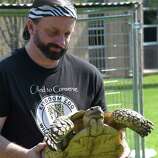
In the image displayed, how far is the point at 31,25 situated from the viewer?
123 inches

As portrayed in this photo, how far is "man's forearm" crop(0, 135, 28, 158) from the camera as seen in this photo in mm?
2982

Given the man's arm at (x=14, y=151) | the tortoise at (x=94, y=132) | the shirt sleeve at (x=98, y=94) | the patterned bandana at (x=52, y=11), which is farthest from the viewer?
the shirt sleeve at (x=98, y=94)

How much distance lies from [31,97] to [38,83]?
0.25ft

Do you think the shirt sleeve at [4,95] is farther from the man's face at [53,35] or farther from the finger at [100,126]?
the finger at [100,126]

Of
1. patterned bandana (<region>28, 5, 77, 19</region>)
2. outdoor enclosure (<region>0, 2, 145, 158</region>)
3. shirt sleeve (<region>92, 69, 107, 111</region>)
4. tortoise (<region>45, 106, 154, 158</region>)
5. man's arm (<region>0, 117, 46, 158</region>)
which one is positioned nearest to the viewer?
tortoise (<region>45, 106, 154, 158</region>)

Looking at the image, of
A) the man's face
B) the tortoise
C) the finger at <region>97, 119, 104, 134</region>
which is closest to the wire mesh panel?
the man's face

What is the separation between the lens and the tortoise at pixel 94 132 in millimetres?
2789

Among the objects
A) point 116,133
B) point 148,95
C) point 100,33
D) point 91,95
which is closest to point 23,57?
point 91,95

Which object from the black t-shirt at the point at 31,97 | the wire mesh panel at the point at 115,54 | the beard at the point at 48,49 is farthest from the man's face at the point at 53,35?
the wire mesh panel at the point at 115,54

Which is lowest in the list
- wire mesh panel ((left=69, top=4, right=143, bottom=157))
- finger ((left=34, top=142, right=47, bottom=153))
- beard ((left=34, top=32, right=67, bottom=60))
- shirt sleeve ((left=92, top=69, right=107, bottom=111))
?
wire mesh panel ((left=69, top=4, right=143, bottom=157))

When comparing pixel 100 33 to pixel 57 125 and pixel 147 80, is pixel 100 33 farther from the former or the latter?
pixel 147 80

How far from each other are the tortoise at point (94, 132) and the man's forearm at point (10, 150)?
181mm

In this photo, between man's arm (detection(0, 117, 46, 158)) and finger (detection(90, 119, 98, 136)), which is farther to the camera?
man's arm (detection(0, 117, 46, 158))

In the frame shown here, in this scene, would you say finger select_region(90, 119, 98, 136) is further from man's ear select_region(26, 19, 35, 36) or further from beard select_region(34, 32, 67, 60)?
man's ear select_region(26, 19, 35, 36)
